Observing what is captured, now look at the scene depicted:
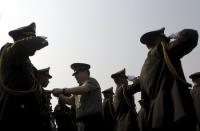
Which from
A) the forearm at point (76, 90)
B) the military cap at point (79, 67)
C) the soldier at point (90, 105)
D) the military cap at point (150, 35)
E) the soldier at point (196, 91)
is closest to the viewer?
the military cap at point (150, 35)

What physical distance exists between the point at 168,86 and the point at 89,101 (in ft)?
7.55

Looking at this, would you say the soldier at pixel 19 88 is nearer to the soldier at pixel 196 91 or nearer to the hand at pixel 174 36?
the hand at pixel 174 36

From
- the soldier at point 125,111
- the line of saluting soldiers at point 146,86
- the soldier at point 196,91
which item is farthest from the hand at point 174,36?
the soldier at point 196,91

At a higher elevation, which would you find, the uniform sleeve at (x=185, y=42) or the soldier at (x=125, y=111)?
the uniform sleeve at (x=185, y=42)

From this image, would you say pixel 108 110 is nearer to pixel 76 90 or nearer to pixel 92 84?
pixel 92 84

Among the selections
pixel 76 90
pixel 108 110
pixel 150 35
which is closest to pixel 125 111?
pixel 76 90

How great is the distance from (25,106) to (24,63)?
622mm

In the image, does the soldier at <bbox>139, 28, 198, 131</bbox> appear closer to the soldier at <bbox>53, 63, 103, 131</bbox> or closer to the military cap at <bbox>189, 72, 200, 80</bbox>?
the soldier at <bbox>53, 63, 103, 131</bbox>

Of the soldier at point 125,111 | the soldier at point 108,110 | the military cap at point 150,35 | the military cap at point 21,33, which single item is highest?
the military cap at point 21,33

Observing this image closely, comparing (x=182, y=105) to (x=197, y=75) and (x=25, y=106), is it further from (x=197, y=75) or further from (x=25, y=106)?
(x=197, y=75)

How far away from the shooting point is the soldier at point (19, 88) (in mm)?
5422

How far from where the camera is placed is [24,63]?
18.6 ft

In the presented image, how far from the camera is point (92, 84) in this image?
7352 mm

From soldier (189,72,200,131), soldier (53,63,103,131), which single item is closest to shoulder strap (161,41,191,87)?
soldier (53,63,103,131)
